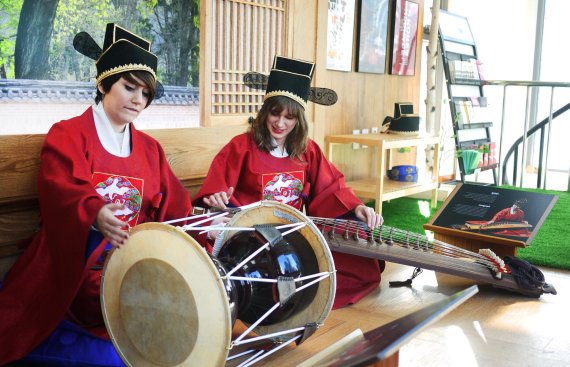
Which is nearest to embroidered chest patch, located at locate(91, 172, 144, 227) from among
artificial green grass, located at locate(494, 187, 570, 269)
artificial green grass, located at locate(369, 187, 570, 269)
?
artificial green grass, located at locate(369, 187, 570, 269)

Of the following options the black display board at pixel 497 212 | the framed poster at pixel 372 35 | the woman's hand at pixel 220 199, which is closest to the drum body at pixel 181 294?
the woman's hand at pixel 220 199

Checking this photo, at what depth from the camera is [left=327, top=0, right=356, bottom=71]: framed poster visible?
16.9 ft

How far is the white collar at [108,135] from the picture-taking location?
2273 mm

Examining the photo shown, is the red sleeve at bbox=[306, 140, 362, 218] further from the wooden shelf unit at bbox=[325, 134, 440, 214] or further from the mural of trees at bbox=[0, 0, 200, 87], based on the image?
the wooden shelf unit at bbox=[325, 134, 440, 214]

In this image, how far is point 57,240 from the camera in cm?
203

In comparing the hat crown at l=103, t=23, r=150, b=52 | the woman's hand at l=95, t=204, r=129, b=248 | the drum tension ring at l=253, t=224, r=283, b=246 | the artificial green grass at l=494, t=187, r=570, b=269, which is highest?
the hat crown at l=103, t=23, r=150, b=52

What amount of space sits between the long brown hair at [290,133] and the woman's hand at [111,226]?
3.54ft

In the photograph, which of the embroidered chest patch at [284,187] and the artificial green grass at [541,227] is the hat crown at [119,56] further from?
the artificial green grass at [541,227]

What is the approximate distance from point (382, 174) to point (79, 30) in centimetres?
240

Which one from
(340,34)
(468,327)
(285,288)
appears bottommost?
(468,327)

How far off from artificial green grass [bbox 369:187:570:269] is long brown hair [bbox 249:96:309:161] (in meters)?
1.46

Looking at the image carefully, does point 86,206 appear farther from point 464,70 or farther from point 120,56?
point 464,70

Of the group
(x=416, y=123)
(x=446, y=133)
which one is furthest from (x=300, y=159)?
(x=446, y=133)

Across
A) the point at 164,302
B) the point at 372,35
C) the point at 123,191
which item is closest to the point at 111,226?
the point at 164,302
